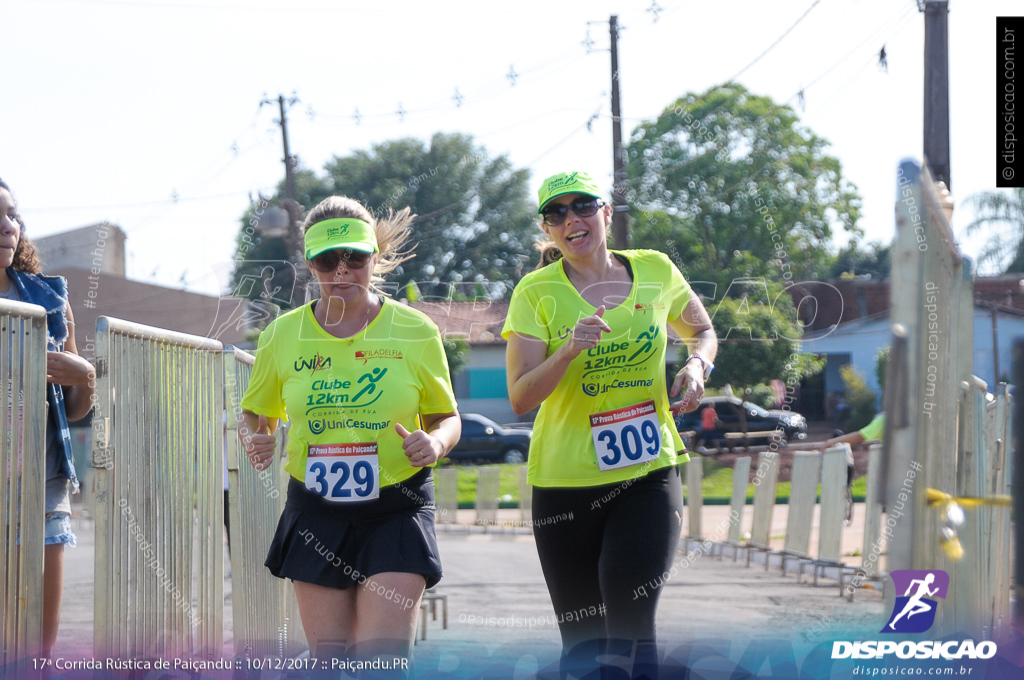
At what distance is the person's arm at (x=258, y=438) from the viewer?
3.28m

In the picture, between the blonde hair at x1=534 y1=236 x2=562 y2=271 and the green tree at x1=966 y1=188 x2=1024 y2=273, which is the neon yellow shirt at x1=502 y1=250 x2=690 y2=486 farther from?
the green tree at x1=966 y1=188 x2=1024 y2=273

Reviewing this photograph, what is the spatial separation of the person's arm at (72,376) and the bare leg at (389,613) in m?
1.02

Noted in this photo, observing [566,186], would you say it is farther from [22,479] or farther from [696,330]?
[22,479]

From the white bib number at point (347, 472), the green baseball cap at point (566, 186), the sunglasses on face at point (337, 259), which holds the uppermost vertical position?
the green baseball cap at point (566, 186)

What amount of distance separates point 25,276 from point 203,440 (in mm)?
912

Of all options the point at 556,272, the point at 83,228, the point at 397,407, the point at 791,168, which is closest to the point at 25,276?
the point at 397,407

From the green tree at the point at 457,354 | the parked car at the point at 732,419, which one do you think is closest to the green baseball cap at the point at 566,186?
the parked car at the point at 732,419

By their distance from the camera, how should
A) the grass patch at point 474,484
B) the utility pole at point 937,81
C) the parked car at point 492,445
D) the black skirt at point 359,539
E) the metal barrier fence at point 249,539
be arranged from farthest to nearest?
the parked car at point 492,445
the grass patch at point 474,484
the utility pole at point 937,81
the metal barrier fence at point 249,539
the black skirt at point 359,539

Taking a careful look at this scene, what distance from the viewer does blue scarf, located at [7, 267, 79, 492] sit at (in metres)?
3.18

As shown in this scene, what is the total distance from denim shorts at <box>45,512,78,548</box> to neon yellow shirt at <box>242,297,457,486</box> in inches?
25.9

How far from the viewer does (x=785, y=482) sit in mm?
21359

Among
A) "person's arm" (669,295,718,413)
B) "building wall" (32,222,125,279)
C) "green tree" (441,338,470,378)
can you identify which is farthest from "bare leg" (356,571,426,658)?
"green tree" (441,338,470,378)

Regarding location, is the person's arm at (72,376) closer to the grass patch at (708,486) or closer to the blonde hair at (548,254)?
the blonde hair at (548,254)

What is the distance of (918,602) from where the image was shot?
2.63m
